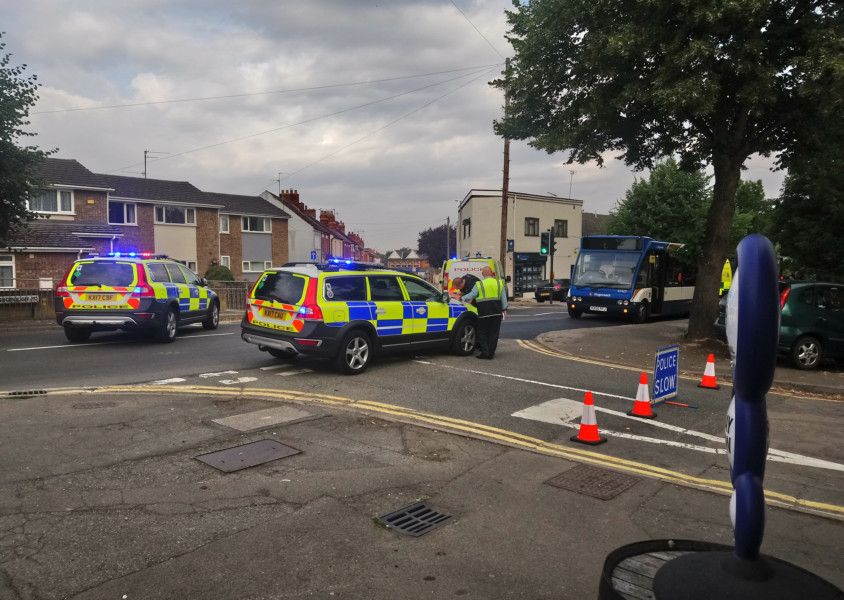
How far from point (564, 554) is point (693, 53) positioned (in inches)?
374

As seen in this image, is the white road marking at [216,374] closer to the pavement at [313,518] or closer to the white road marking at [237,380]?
the white road marking at [237,380]

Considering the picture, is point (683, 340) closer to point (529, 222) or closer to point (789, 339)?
point (789, 339)

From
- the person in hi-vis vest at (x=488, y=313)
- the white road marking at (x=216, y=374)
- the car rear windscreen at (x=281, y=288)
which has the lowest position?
the white road marking at (x=216, y=374)

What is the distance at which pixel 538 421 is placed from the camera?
274 inches

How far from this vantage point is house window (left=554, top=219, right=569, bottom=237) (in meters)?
48.0

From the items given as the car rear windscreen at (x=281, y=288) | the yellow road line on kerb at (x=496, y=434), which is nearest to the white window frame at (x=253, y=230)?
the car rear windscreen at (x=281, y=288)

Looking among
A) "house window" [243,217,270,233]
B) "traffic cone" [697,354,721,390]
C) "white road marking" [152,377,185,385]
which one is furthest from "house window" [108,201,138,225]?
"traffic cone" [697,354,721,390]

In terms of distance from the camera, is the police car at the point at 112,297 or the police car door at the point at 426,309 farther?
the police car at the point at 112,297

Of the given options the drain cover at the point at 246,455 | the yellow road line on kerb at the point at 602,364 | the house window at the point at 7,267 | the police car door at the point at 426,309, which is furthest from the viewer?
the house window at the point at 7,267

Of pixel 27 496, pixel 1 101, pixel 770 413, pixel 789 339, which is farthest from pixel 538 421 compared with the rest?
pixel 1 101

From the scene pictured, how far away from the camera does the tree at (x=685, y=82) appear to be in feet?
34.9

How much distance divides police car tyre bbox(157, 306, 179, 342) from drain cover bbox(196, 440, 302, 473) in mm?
7663

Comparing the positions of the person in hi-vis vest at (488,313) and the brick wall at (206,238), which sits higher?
the brick wall at (206,238)

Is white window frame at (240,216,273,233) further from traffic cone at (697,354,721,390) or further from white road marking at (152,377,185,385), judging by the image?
traffic cone at (697,354,721,390)
